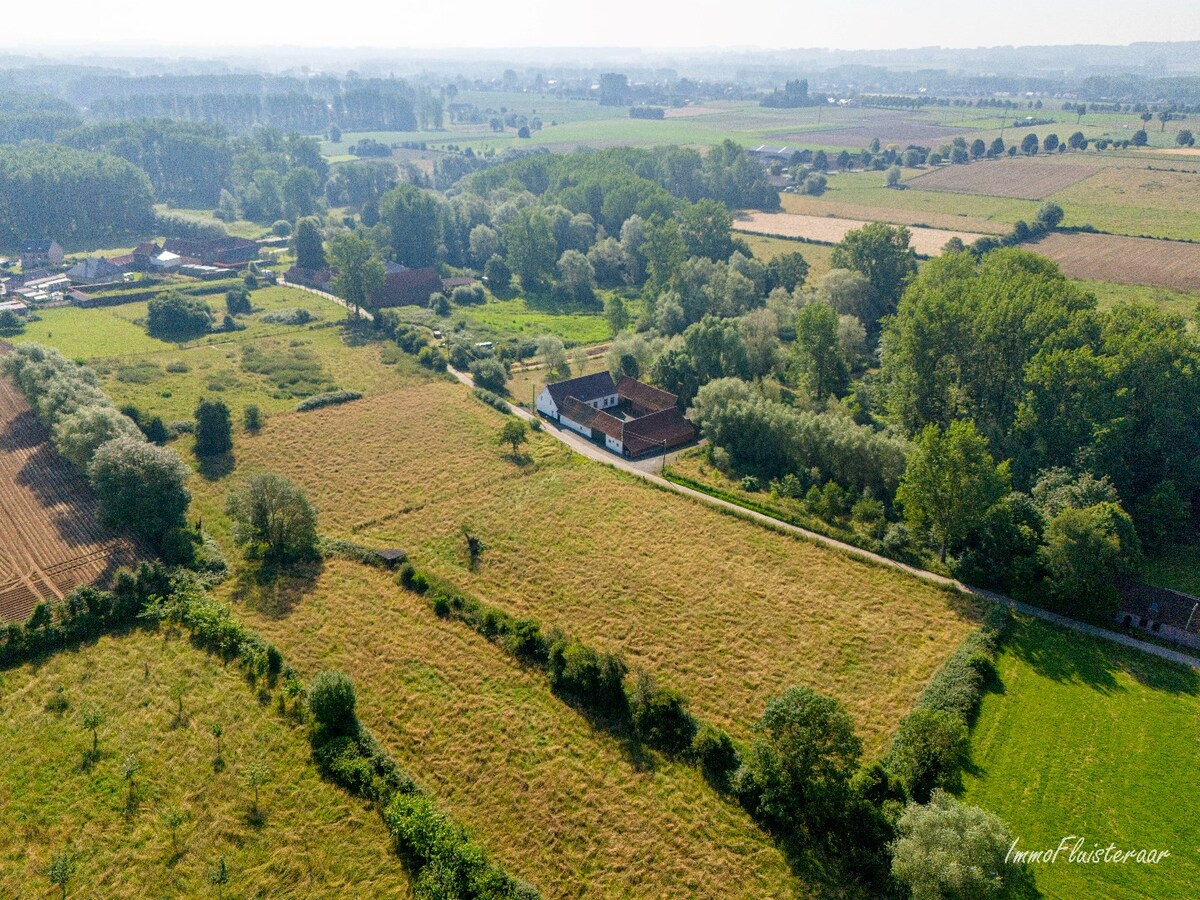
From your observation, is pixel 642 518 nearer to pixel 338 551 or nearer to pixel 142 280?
pixel 338 551

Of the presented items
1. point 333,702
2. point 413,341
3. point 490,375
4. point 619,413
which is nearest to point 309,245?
point 413,341

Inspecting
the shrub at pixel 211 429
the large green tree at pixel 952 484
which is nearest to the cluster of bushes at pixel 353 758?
the shrub at pixel 211 429

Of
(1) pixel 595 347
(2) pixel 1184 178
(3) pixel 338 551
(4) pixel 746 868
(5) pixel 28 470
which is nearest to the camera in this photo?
(4) pixel 746 868

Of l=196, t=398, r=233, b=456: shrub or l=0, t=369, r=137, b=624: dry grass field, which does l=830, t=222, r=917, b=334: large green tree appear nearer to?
l=196, t=398, r=233, b=456: shrub

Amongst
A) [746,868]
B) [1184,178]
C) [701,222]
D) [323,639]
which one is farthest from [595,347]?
Answer: [1184,178]

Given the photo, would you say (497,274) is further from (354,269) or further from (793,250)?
(793,250)

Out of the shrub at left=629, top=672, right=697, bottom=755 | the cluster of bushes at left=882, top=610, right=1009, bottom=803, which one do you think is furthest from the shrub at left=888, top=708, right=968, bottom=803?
the shrub at left=629, top=672, right=697, bottom=755

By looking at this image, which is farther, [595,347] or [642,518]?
[595,347]
